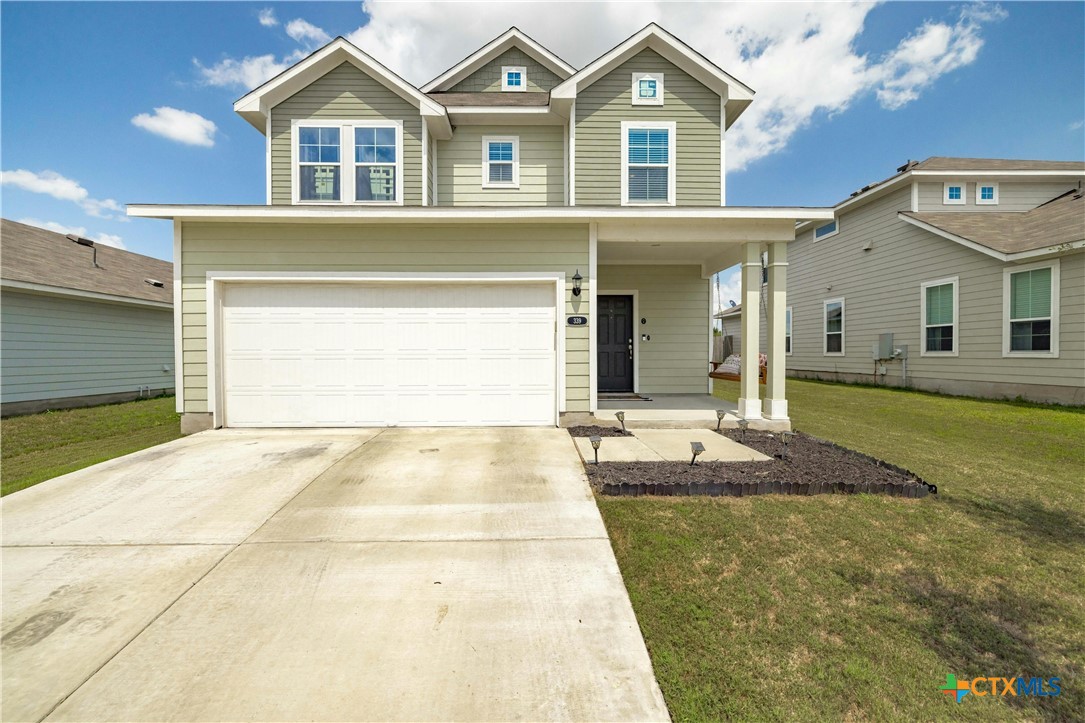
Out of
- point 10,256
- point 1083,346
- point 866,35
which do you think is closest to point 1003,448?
point 1083,346

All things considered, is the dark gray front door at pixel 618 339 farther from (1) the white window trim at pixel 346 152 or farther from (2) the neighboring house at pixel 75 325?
(2) the neighboring house at pixel 75 325

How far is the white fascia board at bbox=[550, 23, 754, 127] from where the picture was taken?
7.79 meters

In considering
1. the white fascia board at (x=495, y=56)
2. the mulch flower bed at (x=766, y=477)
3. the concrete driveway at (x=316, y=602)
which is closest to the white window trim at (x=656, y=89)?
the white fascia board at (x=495, y=56)

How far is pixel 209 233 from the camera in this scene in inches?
244

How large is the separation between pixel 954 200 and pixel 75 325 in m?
22.7

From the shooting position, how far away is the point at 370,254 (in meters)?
6.32

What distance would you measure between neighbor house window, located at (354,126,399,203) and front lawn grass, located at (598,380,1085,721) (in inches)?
280

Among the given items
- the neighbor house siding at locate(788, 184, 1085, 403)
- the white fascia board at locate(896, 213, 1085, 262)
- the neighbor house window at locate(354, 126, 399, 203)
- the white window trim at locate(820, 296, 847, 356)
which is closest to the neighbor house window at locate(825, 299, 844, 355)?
the white window trim at locate(820, 296, 847, 356)

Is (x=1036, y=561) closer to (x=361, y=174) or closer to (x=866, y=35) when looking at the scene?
(x=361, y=174)

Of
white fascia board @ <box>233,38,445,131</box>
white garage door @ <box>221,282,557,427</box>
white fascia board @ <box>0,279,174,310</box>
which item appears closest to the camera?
white garage door @ <box>221,282,557,427</box>

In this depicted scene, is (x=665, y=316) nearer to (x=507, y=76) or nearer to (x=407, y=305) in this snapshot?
(x=407, y=305)

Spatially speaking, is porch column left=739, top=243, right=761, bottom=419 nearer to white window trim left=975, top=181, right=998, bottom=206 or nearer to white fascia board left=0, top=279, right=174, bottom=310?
white window trim left=975, top=181, right=998, bottom=206

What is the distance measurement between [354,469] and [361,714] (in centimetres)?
310

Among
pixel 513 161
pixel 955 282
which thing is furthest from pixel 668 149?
pixel 955 282
